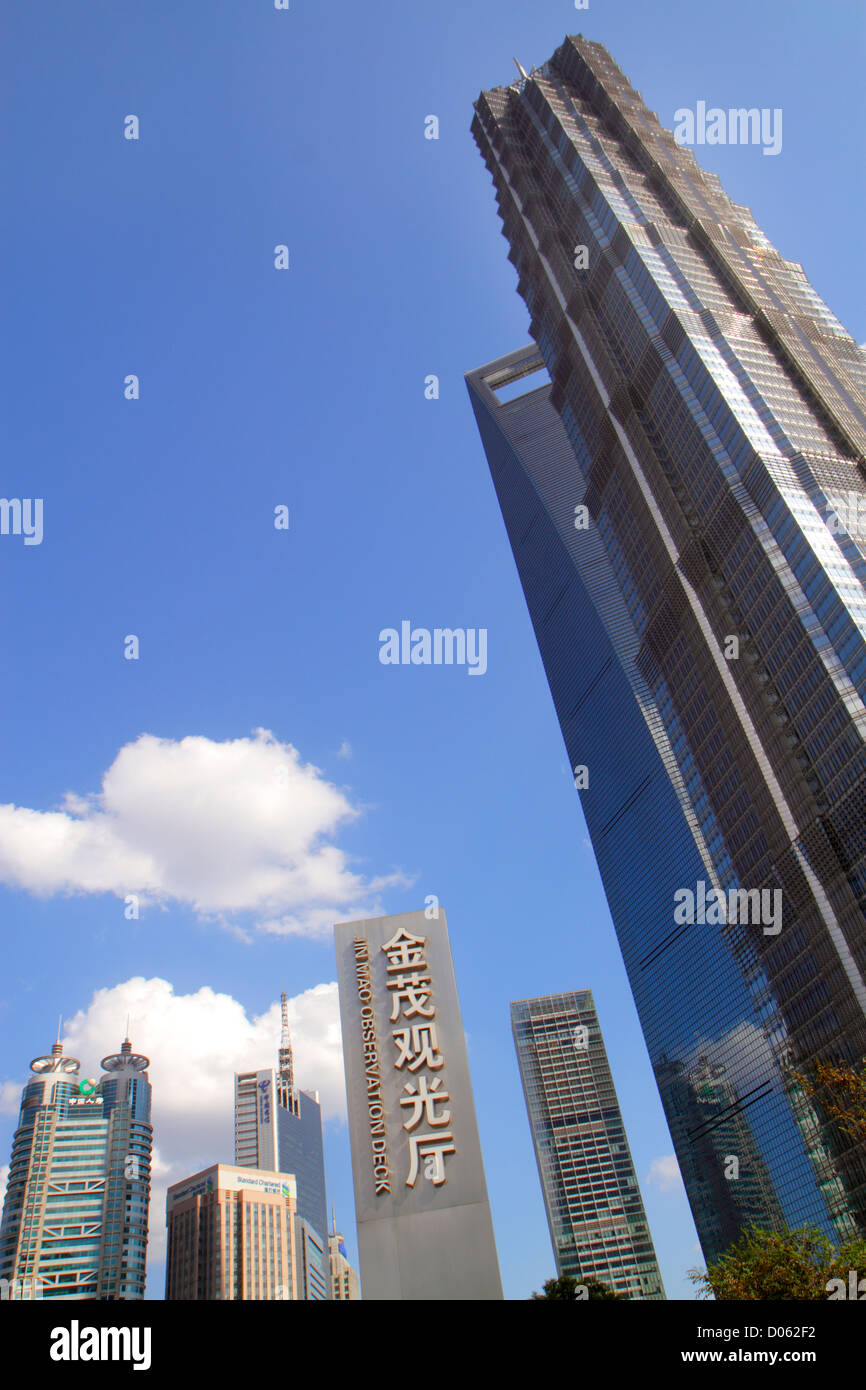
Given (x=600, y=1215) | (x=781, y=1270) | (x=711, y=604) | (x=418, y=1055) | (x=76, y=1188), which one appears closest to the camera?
(x=418, y=1055)

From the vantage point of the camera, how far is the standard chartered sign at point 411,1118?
73.5 ft

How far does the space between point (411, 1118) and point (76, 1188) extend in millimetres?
157562

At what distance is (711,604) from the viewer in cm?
10600

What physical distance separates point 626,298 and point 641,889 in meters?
102

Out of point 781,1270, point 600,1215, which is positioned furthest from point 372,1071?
point 600,1215

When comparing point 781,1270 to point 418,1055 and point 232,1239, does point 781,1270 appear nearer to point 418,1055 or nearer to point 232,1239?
point 418,1055

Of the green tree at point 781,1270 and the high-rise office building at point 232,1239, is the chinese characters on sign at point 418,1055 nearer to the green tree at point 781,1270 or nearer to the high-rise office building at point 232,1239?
the green tree at point 781,1270

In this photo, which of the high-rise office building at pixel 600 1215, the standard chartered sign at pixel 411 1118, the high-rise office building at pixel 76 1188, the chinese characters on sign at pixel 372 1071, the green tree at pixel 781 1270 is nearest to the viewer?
the standard chartered sign at pixel 411 1118

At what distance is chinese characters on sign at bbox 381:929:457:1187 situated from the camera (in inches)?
933
